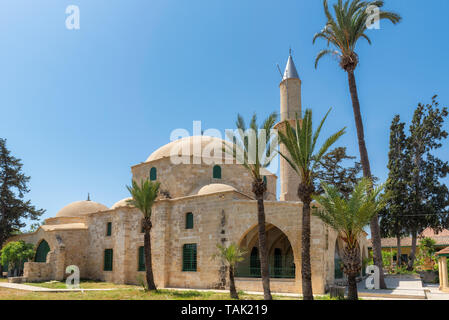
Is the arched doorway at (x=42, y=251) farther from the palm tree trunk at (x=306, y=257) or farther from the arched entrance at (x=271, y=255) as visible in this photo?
the palm tree trunk at (x=306, y=257)

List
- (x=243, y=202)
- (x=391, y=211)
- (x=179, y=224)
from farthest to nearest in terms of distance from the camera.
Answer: (x=391, y=211), (x=179, y=224), (x=243, y=202)

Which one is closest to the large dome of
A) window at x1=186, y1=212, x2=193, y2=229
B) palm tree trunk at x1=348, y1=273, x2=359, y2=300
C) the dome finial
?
window at x1=186, y1=212, x2=193, y2=229

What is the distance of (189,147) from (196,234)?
6.64m

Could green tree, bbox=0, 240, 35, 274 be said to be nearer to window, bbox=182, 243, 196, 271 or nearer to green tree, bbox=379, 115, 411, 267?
window, bbox=182, 243, 196, 271

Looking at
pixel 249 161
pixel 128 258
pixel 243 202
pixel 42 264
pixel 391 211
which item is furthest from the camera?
pixel 391 211

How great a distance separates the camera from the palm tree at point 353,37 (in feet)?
55.0

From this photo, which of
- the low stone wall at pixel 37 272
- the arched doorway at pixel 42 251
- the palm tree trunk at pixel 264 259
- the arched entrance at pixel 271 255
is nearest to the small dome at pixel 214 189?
the arched entrance at pixel 271 255

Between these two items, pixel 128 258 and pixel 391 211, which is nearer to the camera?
pixel 128 258

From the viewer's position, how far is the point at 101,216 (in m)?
24.7

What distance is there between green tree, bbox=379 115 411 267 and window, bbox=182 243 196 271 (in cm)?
1599

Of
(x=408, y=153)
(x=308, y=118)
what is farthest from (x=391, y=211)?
(x=308, y=118)

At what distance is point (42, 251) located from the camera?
26141 millimetres
